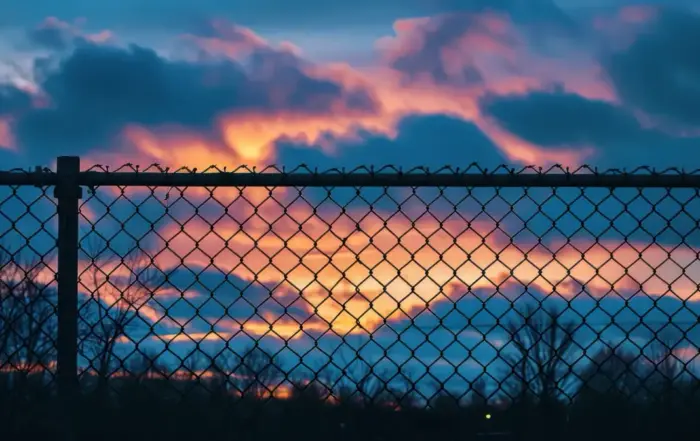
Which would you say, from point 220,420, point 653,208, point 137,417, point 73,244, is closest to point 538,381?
point 653,208

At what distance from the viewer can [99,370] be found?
179 inches

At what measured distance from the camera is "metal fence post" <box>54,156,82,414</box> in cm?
448

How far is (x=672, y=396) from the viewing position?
15.8 feet

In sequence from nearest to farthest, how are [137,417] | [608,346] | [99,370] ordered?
[137,417]
[99,370]
[608,346]

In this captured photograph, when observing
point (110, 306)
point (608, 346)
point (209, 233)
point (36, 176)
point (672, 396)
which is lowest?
point (672, 396)

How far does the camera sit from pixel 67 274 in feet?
14.9

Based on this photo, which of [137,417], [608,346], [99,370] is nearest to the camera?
[137,417]

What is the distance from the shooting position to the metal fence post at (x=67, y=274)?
448 centimetres

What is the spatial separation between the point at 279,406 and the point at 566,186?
194 cm

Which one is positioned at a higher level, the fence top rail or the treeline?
the fence top rail

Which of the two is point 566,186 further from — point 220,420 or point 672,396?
point 220,420

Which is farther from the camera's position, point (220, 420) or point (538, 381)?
point (538, 381)

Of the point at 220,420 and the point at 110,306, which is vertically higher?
the point at 110,306

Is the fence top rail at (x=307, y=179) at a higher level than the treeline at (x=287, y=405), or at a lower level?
higher
